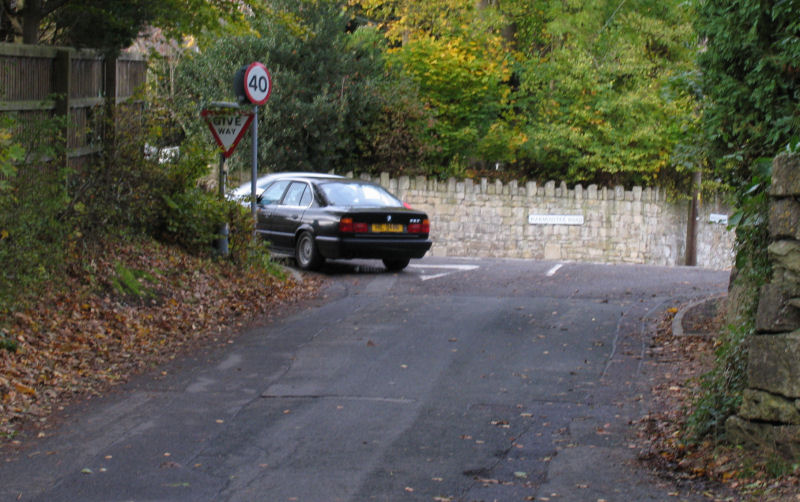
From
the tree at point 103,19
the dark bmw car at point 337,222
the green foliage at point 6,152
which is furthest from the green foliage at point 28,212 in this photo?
A: the dark bmw car at point 337,222

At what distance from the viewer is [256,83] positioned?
14758 millimetres

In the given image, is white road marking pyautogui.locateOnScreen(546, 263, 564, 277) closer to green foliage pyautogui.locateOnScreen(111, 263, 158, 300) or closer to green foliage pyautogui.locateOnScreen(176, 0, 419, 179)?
green foliage pyautogui.locateOnScreen(111, 263, 158, 300)

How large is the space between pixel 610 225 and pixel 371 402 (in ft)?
74.8

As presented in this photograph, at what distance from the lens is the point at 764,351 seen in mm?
6207

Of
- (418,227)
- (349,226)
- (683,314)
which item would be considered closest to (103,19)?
(349,226)

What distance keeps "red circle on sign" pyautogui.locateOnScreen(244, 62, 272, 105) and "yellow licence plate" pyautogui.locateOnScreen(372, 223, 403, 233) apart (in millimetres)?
2752

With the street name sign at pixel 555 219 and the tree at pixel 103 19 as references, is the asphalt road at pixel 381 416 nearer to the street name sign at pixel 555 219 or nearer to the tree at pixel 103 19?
the tree at pixel 103 19

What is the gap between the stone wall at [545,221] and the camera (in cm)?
2920

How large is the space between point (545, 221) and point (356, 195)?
44.6ft

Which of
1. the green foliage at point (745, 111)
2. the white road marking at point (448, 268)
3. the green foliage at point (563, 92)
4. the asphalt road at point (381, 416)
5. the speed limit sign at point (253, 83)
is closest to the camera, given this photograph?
the asphalt road at point (381, 416)

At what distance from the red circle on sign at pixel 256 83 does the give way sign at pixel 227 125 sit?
0.91 ft

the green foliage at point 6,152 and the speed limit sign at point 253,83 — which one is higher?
the speed limit sign at point 253,83

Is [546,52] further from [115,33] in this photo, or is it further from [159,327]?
[159,327]

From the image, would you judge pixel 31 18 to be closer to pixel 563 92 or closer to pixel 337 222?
pixel 337 222
